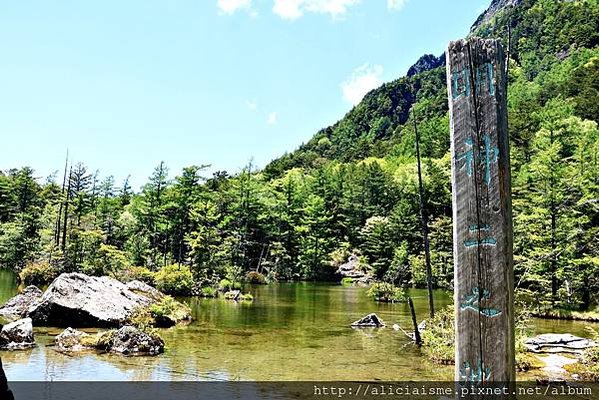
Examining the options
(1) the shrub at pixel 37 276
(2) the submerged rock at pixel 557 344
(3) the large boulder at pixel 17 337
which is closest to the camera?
(3) the large boulder at pixel 17 337

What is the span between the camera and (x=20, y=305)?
53.3ft

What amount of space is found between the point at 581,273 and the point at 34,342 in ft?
59.3

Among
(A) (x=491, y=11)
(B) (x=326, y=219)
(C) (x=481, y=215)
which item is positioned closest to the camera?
(C) (x=481, y=215)

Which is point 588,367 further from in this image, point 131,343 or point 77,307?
point 77,307

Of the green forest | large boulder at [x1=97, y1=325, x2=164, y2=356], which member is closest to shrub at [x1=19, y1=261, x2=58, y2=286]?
the green forest

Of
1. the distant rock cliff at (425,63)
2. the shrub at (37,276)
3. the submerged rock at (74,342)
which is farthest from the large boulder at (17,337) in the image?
the distant rock cliff at (425,63)

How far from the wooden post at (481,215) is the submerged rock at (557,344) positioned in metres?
11.0

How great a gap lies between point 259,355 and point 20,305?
9.25 metres

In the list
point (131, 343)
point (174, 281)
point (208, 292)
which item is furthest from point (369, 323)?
point (208, 292)

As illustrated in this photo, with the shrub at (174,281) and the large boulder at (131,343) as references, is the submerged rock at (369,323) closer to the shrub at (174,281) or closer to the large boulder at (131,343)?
the large boulder at (131,343)

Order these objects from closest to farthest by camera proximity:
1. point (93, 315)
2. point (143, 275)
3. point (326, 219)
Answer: point (93, 315)
point (143, 275)
point (326, 219)

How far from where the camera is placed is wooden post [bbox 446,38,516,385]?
1.89m

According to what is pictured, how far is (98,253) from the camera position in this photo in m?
28.0

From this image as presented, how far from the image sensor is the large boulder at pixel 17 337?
36.6 feet
